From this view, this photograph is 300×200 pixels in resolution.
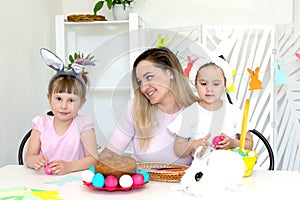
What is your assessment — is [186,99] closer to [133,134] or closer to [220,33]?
[133,134]

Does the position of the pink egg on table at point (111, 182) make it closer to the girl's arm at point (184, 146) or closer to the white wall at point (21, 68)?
the girl's arm at point (184, 146)

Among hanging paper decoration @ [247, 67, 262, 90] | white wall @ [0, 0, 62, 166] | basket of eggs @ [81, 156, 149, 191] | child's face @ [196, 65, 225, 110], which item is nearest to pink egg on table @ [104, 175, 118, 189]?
basket of eggs @ [81, 156, 149, 191]

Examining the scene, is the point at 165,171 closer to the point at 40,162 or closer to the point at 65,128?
the point at 40,162

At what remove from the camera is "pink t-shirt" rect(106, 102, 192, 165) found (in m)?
1.40

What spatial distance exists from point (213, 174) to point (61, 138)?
746 millimetres

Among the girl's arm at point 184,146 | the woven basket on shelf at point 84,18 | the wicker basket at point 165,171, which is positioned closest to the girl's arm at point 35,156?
the wicker basket at point 165,171

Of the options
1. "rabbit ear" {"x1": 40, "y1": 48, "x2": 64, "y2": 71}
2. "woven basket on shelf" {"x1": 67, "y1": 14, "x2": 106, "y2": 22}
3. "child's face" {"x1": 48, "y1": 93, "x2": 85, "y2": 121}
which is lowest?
"child's face" {"x1": 48, "y1": 93, "x2": 85, "y2": 121}

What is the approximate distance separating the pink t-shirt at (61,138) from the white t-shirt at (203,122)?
0.37 metres

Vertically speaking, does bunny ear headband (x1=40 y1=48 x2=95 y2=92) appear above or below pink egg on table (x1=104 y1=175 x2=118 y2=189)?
above

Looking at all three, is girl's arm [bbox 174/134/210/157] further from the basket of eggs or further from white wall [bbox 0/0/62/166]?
white wall [bbox 0/0/62/166]

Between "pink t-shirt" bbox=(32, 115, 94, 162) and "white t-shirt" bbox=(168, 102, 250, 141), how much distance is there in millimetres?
373

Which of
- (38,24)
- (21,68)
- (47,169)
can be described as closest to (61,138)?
(47,169)

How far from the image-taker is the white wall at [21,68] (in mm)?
2094

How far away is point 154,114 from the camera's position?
144cm
